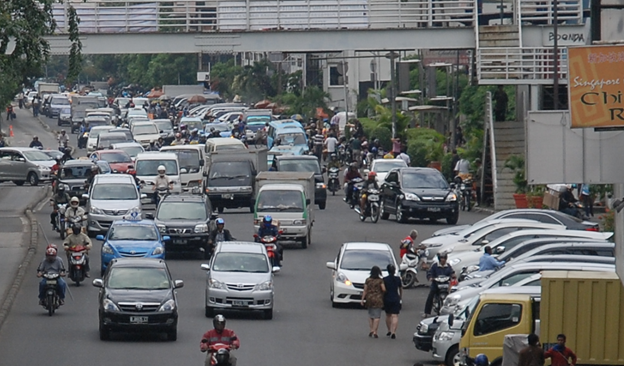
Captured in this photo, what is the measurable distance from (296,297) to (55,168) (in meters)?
21.4

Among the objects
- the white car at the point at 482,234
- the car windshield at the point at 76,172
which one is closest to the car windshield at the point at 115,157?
the car windshield at the point at 76,172

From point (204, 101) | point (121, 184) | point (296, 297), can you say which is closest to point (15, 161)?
point (121, 184)

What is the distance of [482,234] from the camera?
31.9 m

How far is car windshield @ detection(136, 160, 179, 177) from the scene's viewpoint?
46.8m

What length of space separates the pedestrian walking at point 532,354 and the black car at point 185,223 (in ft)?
57.4

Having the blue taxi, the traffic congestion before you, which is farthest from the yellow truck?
the blue taxi

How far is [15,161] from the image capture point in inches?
2197

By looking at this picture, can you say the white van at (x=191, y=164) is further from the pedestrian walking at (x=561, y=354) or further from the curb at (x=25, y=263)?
the pedestrian walking at (x=561, y=354)

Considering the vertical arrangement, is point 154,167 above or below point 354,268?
above

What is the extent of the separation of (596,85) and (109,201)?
2304 centimetres

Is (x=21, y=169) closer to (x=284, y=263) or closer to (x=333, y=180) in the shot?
(x=333, y=180)

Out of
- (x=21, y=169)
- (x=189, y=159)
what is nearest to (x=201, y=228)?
(x=189, y=159)

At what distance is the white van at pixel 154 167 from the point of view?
153ft

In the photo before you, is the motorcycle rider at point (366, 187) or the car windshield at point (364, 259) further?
the motorcycle rider at point (366, 187)
